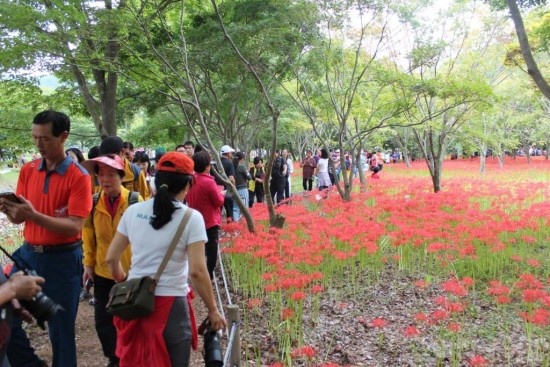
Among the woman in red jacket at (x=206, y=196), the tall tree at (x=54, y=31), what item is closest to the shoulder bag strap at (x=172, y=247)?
the woman in red jacket at (x=206, y=196)

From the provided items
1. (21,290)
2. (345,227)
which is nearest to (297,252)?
(345,227)

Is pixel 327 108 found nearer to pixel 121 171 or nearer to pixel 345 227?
pixel 345 227

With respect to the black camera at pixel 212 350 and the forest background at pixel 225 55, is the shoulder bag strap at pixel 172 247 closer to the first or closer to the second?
the black camera at pixel 212 350

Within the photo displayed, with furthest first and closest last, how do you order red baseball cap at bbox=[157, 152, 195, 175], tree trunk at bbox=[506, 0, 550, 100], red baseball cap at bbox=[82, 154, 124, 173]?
tree trunk at bbox=[506, 0, 550, 100]
red baseball cap at bbox=[82, 154, 124, 173]
red baseball cap at bbox=[157, 152, 195, 175]

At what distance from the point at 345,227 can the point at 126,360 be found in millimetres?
4738

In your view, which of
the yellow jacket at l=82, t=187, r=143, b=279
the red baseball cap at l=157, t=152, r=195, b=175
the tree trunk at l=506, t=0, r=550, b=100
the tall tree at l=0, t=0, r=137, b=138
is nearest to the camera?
the red baseball cap at l=157, t=152, r=195, b=175

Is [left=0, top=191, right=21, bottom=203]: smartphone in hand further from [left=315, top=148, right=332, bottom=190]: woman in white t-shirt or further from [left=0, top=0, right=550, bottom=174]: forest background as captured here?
[left=315, top=148, right=332, bottom=190]: woman in white t-shirt

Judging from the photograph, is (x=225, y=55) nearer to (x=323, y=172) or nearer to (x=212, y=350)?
(x=323, y=172)

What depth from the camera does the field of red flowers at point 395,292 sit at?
4.15m

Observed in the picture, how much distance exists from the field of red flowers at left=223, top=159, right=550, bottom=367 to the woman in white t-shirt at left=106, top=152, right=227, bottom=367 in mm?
1307

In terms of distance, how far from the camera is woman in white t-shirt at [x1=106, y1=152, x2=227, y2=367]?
2221 millimetres

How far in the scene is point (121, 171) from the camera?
317cm

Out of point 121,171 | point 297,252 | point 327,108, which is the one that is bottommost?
point 297,252

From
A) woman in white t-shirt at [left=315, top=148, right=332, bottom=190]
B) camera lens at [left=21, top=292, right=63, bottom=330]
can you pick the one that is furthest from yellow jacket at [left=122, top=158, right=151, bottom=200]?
woman in white t-shirt at [left=315, top=148, right=332, bottom=190]
